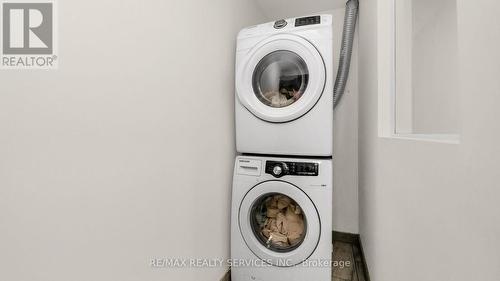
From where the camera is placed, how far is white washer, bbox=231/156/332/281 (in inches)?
49.9

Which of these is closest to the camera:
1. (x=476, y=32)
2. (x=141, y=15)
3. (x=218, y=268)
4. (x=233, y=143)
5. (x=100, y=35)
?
(x=476, y=32)

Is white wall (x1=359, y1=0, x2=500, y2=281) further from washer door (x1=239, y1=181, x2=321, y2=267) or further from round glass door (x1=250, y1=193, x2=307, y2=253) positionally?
round glass door (x1=250, y1=193, x2=307, y2=253)

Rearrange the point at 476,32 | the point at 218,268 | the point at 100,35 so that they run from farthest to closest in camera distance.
Result: the point at 218,268, the point at 100,35, the point at 476,32

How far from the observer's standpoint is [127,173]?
2.68ft

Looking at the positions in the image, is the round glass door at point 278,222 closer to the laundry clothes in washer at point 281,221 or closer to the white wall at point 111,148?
the laundry clothes in washer at point 281,221

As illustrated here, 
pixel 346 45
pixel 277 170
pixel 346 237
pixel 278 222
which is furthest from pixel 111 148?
pixel 346 237

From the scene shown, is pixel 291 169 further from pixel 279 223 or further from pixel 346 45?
pixel 346 45

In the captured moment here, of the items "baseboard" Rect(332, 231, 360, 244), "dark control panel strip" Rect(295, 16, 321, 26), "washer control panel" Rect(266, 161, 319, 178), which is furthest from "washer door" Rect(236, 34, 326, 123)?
"baseboard" Rect(332, 231, 360, 244)

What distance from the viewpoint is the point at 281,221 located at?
1.46 m

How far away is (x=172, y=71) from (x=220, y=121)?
1.52 feet

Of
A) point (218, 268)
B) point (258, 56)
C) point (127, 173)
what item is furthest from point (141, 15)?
point (218, 268)

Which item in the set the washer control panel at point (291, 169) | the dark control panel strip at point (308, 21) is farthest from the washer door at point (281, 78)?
the washer control panel at point (291, 169)

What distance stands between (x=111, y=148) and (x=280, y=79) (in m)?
1.09

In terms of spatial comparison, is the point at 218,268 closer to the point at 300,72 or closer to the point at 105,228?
the point at 105,228
